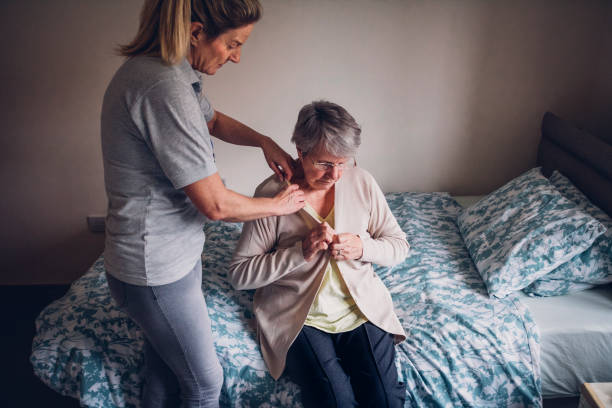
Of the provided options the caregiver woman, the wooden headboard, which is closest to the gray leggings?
the caregiver woman

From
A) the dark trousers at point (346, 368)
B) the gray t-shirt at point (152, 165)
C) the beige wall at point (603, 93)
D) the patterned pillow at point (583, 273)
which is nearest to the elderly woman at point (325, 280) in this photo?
the dark trousers at point (346, 368)

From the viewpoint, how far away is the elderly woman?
1.33 meters

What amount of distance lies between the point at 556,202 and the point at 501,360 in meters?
0.73

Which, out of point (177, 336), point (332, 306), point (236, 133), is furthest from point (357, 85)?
point (177, 336)

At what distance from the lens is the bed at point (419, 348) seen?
1381 millimetres

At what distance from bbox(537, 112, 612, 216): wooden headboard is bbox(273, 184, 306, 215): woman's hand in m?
1.30

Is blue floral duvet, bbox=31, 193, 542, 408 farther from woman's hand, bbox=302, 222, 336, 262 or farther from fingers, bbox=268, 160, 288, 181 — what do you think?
fingers, bbox=268, 160, 288, 181

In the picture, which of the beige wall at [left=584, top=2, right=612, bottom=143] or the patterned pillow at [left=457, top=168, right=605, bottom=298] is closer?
the patterned pillow at [left=457, top=168, right=605, bottom=298]

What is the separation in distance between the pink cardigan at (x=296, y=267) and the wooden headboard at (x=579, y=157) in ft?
3.07

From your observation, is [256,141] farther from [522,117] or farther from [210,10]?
[522,117]

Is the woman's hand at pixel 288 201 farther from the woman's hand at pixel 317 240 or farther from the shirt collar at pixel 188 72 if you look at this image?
the shirt collar at pixel 188 72

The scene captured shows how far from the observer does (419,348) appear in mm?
1442

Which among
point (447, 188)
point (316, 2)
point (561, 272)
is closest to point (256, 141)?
point (316, 2)

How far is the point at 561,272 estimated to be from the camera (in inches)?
62.9
